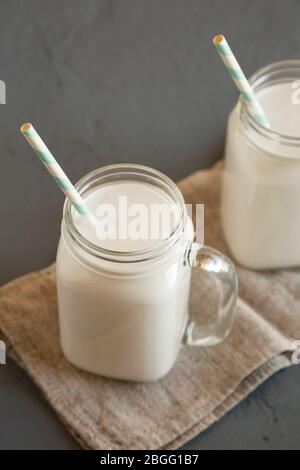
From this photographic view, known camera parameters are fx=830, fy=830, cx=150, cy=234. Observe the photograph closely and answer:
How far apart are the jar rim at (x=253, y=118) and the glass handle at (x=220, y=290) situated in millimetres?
165

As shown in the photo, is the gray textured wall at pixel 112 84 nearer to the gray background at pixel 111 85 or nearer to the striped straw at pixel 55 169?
the gray background at pixel 111 85

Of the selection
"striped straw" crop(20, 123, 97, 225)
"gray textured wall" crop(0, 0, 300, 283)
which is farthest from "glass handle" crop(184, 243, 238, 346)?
"gray textured wall" crop(0, 0, 300, 283)

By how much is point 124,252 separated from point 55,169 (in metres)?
0.11

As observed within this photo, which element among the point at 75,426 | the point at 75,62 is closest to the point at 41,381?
the point at 75,426

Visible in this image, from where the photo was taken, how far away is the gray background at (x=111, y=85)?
3.95ft

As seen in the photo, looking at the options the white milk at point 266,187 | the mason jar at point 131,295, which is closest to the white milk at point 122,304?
the mason jar at point 131,295

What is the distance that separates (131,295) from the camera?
2.98 ft

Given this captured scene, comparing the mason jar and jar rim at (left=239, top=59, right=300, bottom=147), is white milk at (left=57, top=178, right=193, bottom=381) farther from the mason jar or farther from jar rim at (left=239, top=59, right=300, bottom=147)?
jar rim at (left=239, top=59, right=300, bottom=147)

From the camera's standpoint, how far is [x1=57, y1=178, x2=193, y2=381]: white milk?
91cm

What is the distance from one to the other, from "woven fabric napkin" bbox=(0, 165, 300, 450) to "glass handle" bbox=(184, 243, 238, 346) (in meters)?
0.02

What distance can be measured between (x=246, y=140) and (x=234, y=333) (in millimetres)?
249
